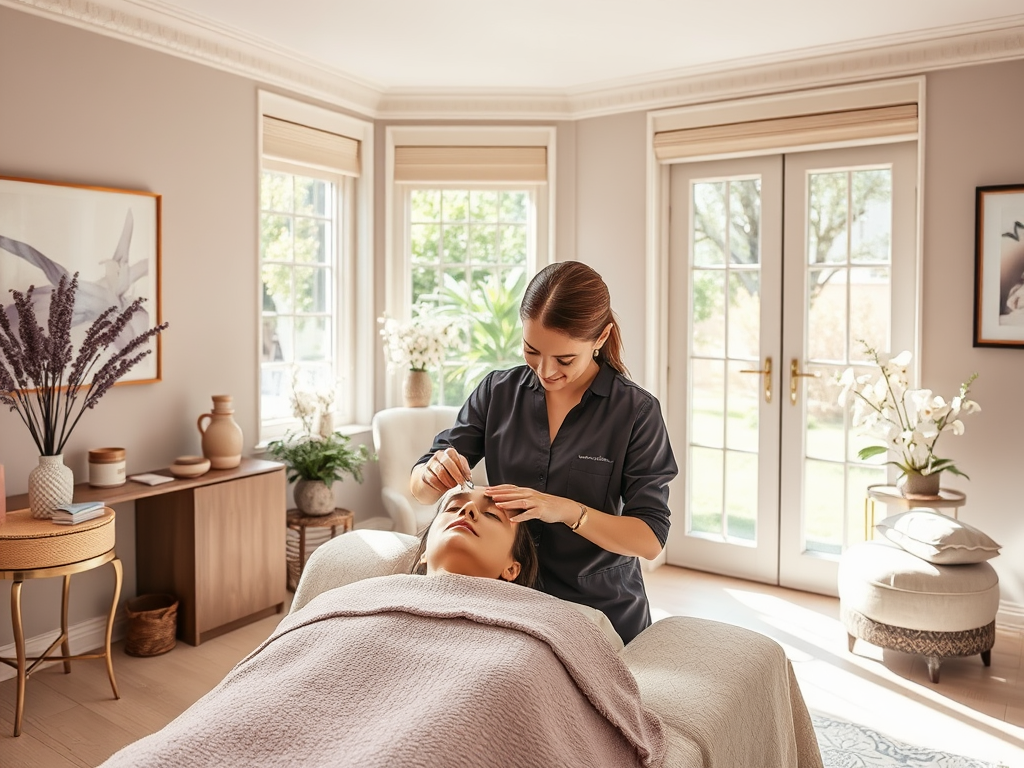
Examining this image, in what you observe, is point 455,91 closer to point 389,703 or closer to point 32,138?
point 32,138

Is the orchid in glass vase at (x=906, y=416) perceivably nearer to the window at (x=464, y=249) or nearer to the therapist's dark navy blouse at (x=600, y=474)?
the window at (x=464, y=249)

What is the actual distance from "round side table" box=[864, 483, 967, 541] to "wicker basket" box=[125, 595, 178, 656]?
304 cm

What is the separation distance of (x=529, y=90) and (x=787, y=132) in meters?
1.40

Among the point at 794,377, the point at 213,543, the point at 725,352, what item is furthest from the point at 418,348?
the point at 794,377

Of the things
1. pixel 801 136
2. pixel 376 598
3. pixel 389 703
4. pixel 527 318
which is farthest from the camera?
pixel 801 136

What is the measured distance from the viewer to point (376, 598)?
5.25ft

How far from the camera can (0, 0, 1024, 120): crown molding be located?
11.3 feet

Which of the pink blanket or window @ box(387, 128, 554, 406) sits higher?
window @ box(387, 128, 554, 406)

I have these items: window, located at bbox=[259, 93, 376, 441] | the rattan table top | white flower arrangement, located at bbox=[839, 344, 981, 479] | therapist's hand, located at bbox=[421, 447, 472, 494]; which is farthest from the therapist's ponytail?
window, located at bbox=[259, 93, 376, 441]

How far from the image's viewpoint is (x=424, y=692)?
1.33 m

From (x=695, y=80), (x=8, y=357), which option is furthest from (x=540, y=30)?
(x=8, y=357)

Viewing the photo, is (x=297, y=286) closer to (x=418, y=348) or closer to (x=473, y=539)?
(x=418, y=348)

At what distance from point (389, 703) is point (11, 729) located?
221 centimetres

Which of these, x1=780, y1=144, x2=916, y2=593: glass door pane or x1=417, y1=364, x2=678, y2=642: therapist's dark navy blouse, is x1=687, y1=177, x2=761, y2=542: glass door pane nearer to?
x1=780, y1=144, x2=916, y2=593: glass door pane
